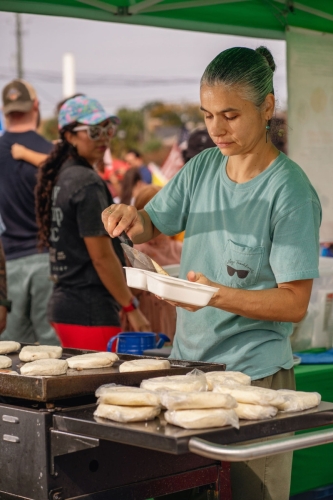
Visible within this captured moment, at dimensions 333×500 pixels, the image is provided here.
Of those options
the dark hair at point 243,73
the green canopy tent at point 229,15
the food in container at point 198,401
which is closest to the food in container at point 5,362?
the food in container at point 198,401

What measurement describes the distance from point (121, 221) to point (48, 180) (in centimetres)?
193

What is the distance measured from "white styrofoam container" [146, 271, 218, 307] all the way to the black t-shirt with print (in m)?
1.95

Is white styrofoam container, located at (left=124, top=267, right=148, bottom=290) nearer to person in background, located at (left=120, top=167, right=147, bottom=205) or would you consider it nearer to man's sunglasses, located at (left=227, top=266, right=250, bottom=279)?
man's sunglasses, located at (left=227, top=266, right=250, bottom=279)

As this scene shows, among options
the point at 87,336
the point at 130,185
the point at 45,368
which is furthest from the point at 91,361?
the point at 130,185

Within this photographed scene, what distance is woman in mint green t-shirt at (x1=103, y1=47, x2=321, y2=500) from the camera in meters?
2.30

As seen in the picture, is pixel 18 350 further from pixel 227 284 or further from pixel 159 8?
pixel 159 8

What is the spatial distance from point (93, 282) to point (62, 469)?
216cm

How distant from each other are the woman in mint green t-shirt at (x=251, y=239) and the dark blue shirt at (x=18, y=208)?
8.41 ft

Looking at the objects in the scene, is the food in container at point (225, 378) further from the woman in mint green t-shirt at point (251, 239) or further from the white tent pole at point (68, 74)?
the white tent pole at point (68, 74)

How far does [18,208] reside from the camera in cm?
498

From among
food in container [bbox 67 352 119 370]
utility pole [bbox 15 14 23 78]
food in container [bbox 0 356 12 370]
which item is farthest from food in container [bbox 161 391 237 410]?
utility pole [bbox 15 14 23 78]

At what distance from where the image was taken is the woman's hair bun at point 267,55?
2.49 metres

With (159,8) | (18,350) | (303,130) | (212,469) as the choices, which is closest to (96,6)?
(159,8)

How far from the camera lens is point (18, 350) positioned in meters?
2.70
